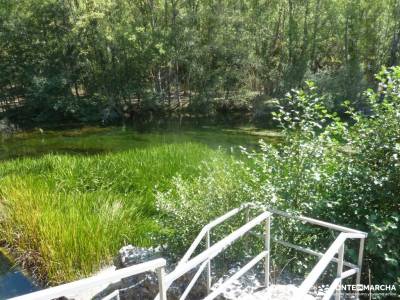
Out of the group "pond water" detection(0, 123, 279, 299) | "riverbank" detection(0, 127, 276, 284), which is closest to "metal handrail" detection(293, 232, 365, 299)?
"riverbank" detection(0, 127, 276, 284)

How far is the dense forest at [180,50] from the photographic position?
17.7 meters

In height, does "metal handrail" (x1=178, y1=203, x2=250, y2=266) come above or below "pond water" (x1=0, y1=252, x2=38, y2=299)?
above

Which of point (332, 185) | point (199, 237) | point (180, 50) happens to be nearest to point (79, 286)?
point (199, 237)

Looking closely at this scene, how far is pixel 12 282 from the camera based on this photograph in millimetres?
4562

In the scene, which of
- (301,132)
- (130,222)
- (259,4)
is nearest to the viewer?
(301,132)

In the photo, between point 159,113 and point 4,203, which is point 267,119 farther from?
point 4,203

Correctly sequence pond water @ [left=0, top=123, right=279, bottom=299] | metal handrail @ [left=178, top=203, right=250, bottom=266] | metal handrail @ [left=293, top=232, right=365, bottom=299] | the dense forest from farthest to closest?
the dense forest
pond water @ [left=0, top=123, right=279, bottom=299]
metal handrail @ [left=178, top=203, right=250, bottom=266]
metal handrail @ [left=293, top=232, right=365, bottom=299]

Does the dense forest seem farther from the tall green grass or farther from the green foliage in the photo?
the green foliage

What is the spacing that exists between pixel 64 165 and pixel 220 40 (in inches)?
487

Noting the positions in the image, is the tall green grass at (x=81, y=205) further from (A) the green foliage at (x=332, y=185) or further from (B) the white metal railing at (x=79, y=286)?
(B) the white metal railing at (x=79, y=286)

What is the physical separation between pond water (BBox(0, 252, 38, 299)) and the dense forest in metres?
13.9

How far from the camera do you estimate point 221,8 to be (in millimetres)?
17781

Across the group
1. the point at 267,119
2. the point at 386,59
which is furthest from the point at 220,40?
the point at 386,59

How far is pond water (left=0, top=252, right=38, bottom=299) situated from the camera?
4.37 meters
